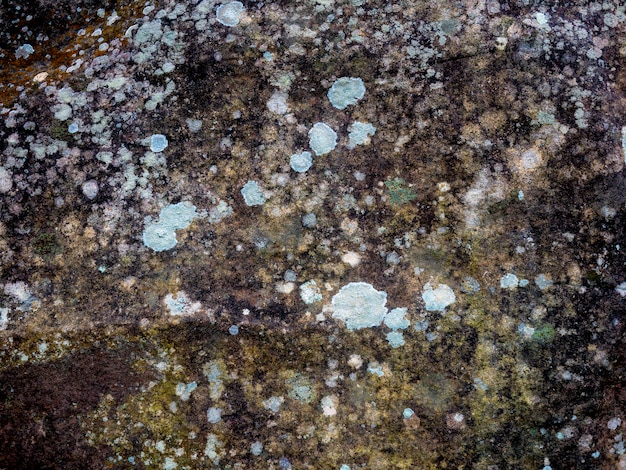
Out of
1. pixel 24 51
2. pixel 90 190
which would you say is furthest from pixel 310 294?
pixel 24 51

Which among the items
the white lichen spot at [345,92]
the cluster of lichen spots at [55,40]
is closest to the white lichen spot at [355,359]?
the white lichen spot at [345,92]

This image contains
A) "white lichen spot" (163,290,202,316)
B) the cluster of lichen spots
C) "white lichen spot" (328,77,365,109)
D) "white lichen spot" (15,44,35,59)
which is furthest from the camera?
"white lichen spot" (15,44,35,59)

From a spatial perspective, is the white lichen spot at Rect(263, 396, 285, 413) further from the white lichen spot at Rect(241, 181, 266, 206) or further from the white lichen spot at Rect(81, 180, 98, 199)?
the white lichen spot at Rect(81, 180, 98, 199)

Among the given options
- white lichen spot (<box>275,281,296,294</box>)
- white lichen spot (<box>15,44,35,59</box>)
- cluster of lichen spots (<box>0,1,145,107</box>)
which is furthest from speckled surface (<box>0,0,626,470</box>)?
white lichen spot (<box>15,44,35,59</box>)

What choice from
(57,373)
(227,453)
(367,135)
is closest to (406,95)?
(367,135)

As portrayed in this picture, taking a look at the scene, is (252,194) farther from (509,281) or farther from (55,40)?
(55,40)

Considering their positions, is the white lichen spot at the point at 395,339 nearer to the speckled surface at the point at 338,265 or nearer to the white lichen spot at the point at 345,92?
the speckled surface at the point at 338,265

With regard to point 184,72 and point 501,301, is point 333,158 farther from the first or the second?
point 501,301
